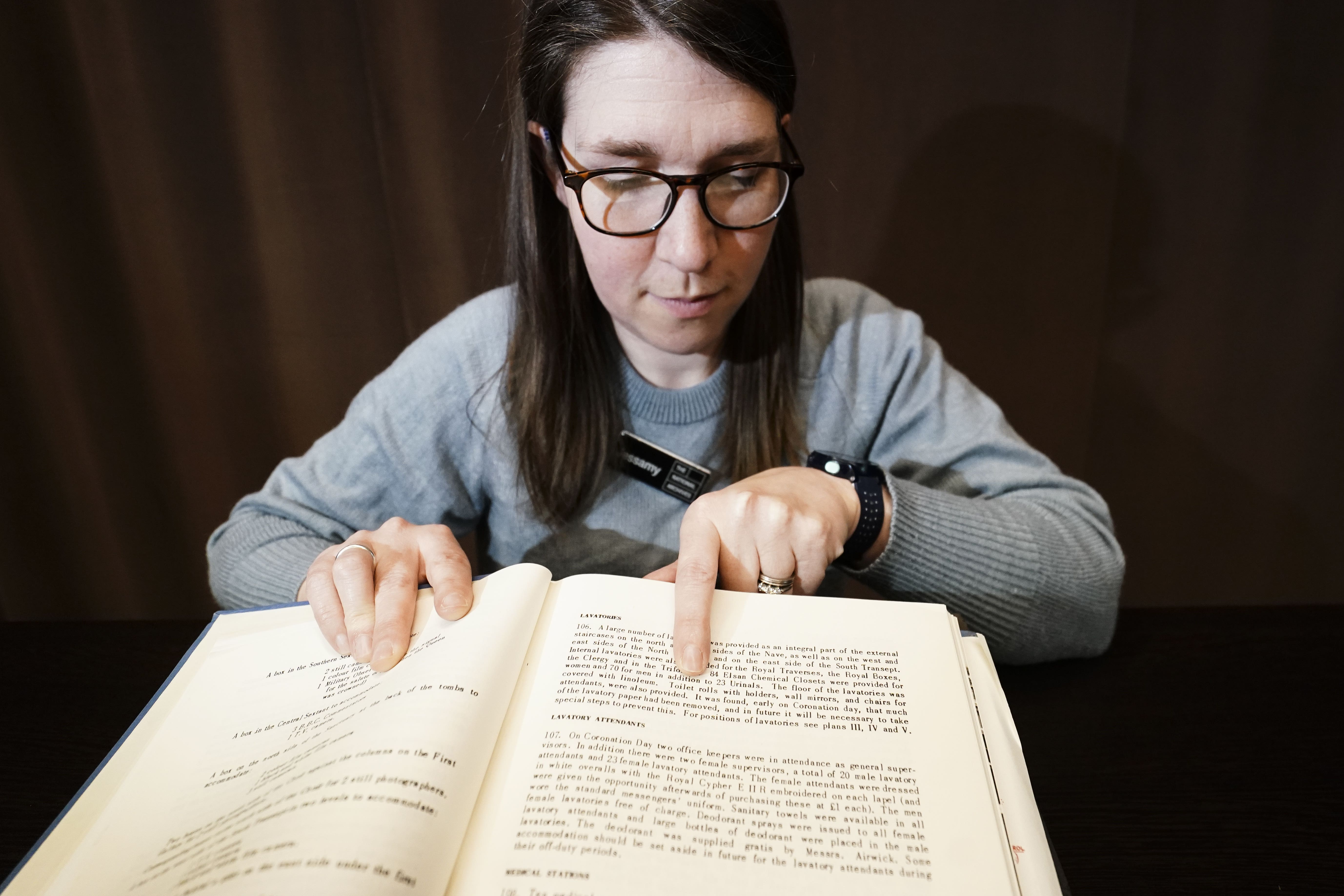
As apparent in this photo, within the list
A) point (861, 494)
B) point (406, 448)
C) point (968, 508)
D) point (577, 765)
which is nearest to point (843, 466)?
point (861, 494)

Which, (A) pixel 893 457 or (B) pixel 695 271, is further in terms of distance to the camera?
(A) pixel 893 457

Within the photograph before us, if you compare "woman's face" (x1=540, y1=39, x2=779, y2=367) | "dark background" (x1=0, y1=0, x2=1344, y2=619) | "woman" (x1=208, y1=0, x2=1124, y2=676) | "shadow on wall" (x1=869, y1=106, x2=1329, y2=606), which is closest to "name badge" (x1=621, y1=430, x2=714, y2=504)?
"woman" (x1=208, y1=0, x2=1124, y2=676)

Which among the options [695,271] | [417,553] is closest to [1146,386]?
[695,271]

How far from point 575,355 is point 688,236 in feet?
0.92

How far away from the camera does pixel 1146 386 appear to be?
1624 millimetres

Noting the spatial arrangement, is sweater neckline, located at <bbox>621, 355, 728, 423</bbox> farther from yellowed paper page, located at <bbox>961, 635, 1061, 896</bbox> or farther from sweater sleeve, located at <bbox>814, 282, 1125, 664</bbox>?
yellowed paper page, located at <bbox>961, 635, 1061, 896</bbox>

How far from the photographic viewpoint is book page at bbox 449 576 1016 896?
388 mm

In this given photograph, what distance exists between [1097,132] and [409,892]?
1640 mm

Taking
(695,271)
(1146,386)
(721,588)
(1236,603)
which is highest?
(695,271)

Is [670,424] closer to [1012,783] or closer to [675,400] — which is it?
[675,400]

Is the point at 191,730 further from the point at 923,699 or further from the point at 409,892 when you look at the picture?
the point at 923,699

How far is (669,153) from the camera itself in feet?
2.47

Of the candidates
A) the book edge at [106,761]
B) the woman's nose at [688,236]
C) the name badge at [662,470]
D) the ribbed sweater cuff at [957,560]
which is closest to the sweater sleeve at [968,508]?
the ribbed sweater cuff at [957,560]

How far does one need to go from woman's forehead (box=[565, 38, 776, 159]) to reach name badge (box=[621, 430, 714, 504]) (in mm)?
398
